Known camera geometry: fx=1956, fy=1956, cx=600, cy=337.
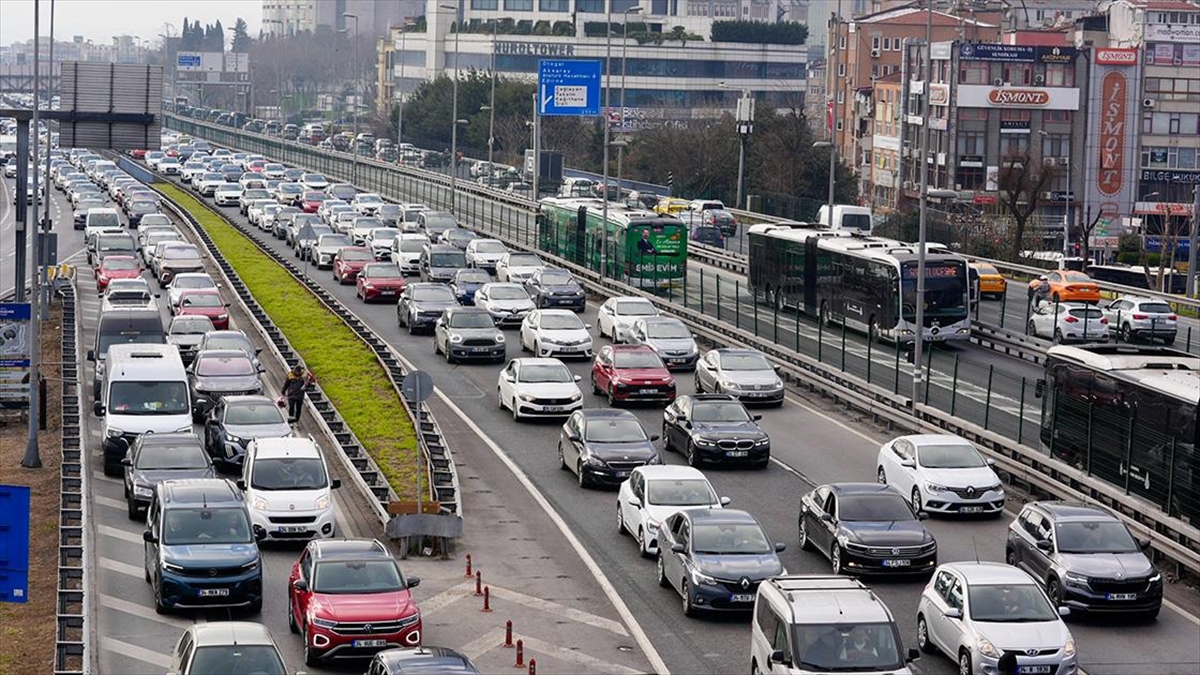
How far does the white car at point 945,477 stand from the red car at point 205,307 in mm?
23715

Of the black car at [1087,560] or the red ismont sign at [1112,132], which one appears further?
the red ismont sign at [1112,132]

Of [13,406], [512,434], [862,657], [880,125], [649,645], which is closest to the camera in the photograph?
[862,657]

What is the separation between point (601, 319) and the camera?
175 ft

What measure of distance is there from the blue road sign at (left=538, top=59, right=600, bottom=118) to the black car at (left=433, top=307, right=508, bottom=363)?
41434mm

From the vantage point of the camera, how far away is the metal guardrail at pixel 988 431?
97.6ft

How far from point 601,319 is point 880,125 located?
270 ft

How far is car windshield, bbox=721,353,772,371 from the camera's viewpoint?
Result: 141 feet

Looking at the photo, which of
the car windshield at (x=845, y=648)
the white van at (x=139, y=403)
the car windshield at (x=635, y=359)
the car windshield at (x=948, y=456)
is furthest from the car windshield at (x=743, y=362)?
the car windshield at (x=845, y=648)

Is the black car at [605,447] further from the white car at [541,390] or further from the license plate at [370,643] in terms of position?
the license plate at [370,643]

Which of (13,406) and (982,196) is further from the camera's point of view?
(982,196)

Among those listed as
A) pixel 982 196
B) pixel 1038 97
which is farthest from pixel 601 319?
pixel 1038 97

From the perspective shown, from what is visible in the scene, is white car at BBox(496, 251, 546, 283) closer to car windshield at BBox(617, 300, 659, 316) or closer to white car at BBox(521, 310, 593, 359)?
car windshield at BBox(617, 300, 659, 316)

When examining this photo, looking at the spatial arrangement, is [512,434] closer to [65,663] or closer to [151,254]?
[65,663]

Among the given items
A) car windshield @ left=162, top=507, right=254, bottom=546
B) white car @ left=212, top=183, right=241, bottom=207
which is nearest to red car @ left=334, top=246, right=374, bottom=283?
white car @ left=212, top=183, right=241, bottom=207
